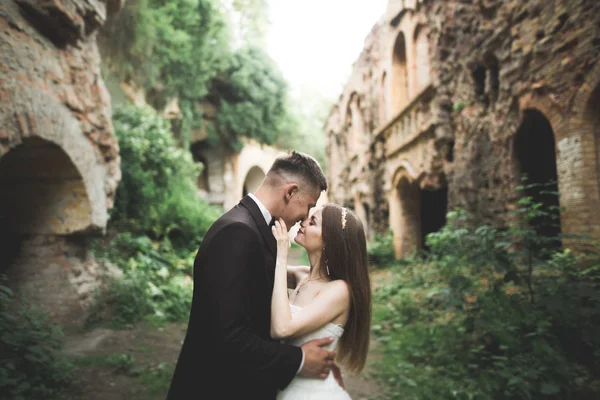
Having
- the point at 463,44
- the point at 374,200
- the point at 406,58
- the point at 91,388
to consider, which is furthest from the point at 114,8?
the point at 374,200

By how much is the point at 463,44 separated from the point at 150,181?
26.8ft

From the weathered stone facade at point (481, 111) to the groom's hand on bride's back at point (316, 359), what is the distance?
447 centimetres

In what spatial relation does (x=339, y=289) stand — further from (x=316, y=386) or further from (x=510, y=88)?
(x=510, y=88)

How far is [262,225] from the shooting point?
198 cm

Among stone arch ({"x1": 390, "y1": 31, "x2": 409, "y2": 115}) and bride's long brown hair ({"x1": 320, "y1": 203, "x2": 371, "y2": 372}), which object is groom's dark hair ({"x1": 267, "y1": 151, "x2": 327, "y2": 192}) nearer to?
bride's long brown hair ({"x1": 320, "y1": 203, "x2": 371, "y2": 372})

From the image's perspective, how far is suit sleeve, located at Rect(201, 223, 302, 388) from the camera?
1655 mm

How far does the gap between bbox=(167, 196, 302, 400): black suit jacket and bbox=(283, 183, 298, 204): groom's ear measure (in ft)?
1.01

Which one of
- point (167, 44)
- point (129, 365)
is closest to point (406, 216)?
point (129, 365)

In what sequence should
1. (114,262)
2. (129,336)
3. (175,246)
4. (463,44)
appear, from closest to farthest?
(129,336) → (114,262) → (463,44) → (175,246)

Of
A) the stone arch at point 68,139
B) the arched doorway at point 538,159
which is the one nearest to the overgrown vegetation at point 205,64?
the stone arch at point 68,139

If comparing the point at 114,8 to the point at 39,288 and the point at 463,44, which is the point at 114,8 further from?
the point at 463,44

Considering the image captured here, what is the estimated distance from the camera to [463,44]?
7.92m

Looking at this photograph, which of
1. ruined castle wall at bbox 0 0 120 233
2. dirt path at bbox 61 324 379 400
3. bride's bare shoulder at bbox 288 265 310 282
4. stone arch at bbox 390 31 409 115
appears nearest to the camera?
bride's bare shoulder at bbox 288 265 310 282

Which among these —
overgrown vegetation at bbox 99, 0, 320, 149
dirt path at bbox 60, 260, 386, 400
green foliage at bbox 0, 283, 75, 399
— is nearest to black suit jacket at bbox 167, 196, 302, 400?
green foliage at bbox 0, 283, 75, 399
